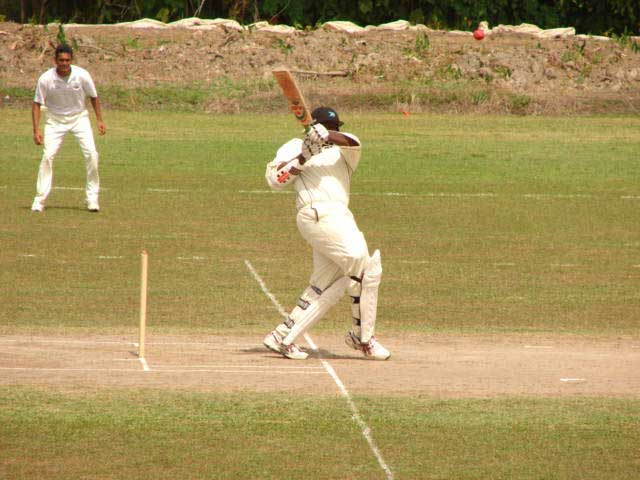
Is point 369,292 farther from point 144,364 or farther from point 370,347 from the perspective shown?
point 144,364

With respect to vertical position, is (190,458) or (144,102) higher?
(190,458)

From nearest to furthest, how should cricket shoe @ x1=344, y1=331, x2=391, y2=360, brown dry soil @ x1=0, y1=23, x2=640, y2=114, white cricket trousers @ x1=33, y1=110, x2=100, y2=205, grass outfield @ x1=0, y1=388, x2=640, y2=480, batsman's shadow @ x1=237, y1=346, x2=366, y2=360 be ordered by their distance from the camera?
grass outfield @ x1=0, y1=388, x2=640, y2=480 < cricket shoe @ x1=344, y1=331, x2=391, y2=360 < batsman's shadow @ x1=237, y1=346, x2=366, y2=360 < white cricket trousers @ x1=33, y1=110, x2=100, y2=205 < brown dry soil @ x1=0, y1=23, x2=640, y2=114

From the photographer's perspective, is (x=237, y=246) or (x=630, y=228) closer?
(x=237, y=246)

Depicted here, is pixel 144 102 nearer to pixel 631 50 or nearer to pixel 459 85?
pixel 459 85

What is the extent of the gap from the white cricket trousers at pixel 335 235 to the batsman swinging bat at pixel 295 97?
694 mm

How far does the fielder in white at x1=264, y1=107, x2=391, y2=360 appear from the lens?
29.7ft

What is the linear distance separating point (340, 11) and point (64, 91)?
31.0 m

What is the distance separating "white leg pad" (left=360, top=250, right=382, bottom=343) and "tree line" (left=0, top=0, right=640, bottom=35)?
36.1 meters

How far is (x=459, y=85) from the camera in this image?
112 ft

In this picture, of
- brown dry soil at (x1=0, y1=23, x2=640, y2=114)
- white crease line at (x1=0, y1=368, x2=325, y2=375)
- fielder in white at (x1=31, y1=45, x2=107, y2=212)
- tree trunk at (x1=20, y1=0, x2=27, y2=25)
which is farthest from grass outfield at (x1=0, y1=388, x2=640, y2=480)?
tree trunk at (x1=20, y1=0, x2=27, y2=25)

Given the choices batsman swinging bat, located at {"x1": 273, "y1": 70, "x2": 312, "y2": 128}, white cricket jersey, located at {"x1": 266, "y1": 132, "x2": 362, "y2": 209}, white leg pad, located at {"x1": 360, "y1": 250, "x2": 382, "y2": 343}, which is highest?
batsman swinging bat, located at {"x1": 273, "y1": 70, "x2": 312, "y2": 128}

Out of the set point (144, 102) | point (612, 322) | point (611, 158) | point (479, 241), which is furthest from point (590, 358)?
point (144, 102)

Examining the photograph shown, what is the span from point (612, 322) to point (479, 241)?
4652 millimetres

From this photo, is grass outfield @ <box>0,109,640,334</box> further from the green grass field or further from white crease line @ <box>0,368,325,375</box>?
white crease line @ <box>0,368,325,375</box>
